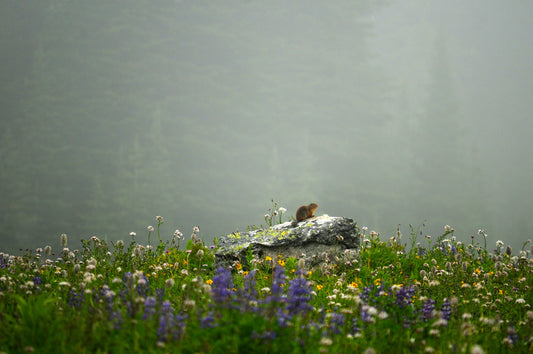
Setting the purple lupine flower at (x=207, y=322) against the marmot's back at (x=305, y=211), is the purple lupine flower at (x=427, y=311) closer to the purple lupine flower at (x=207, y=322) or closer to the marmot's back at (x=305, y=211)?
the purple lupine flower at (x=207, y=322)

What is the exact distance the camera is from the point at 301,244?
33.5ft

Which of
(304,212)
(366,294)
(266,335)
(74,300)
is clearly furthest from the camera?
(304,212)

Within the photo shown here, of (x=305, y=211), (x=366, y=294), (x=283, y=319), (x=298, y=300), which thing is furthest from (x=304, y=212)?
(x=283, y=319)

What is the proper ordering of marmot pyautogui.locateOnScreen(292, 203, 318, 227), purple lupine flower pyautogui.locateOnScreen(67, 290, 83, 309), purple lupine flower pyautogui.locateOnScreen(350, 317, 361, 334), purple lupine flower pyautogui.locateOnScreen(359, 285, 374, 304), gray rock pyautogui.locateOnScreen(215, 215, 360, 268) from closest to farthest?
purple lupine flower pyautogui.locateOnScreen(350, 317, 361, 334), purple lupine flower pyautogui.locateOnScreen(359, 285, 374, 304), purple lupine flower pyautogui.locateOnScreen(67, 290, 83, 309), gray rock pyautogui.locateOnScreen(215, 215, 360, 268), marmot pyautogui.locateOnScreen(292, 203, 318, 227)

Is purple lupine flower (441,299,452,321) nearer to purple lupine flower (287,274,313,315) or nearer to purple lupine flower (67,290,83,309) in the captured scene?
purple lupine flower (287,274,313,315)

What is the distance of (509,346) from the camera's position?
4250mm

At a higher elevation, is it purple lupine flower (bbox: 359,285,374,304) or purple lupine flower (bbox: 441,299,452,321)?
purple lupine flower (bbox: 359,285,374,304)

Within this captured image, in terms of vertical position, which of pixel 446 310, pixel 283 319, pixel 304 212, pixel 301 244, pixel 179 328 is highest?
pixel 304 212

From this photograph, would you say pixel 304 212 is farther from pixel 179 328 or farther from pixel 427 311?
pixel 179 328

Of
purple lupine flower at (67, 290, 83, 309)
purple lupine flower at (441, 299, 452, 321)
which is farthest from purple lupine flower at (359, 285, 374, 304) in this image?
purple lupine flower at (67, 290, 83, 309)

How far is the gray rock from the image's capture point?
1003 centimetres

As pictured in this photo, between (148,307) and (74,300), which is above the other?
(148,307)

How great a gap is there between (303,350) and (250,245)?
6.55m

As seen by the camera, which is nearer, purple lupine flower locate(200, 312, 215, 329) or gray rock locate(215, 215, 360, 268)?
purple lupine flower locate(200, 312, 215, 329)
